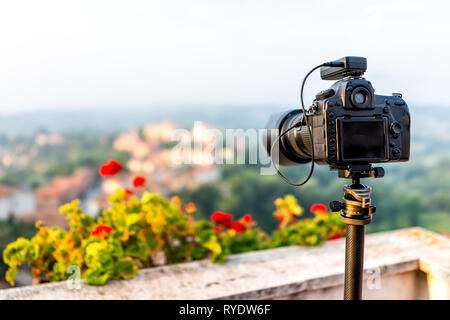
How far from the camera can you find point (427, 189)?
3.55 meters

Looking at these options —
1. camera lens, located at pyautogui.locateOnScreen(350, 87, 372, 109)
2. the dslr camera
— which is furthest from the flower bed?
camera lens, located at pyautogui.locateOnScreen(350, 87, 372, 109)

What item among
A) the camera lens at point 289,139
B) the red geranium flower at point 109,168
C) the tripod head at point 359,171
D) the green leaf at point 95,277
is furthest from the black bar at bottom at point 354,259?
the red geranium flower at point 109,168

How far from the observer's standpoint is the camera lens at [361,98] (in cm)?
94

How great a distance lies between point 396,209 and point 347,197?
9.08 ft

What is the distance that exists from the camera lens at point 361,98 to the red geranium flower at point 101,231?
111 cm

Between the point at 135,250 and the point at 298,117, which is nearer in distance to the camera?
the point at 298,117

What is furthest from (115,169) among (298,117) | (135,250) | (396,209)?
(396,209)

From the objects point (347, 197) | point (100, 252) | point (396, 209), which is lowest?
point (396, 209)

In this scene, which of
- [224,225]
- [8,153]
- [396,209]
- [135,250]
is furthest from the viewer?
[396,209]

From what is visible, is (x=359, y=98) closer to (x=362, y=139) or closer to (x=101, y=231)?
(x=362, y=139)

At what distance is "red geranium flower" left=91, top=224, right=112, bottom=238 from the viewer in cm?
149

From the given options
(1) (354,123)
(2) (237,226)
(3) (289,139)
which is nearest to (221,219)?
(2) (237,226)

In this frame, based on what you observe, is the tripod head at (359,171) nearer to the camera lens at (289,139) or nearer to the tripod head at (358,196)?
the tripod head at (358,196)
